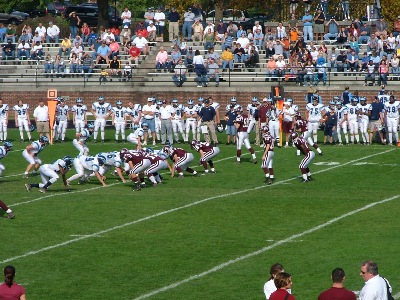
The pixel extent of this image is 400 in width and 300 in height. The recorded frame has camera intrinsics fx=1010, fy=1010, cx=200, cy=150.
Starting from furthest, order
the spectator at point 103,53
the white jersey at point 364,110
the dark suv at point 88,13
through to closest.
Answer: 1. the dark suv at point 88,13
2. the spectator at point 103,53
3. the white jersey at point 364,110

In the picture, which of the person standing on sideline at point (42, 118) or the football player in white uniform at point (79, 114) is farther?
the football player in white uniform at point (79, 114)

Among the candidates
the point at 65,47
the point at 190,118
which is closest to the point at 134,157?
the point at 190,118

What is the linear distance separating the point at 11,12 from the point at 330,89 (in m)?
28.1

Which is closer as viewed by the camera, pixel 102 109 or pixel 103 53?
pixel 102 109

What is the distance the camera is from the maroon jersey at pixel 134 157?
2375 cm

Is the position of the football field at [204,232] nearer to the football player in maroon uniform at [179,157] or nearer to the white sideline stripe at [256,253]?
Result: the white sideline stripe at [256,253]

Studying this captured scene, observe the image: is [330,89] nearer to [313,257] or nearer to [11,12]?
[313,257]

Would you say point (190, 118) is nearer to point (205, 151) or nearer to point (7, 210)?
point (205, 151)

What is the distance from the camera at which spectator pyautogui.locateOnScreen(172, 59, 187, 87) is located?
1564 inches

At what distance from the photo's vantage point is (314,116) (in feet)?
105

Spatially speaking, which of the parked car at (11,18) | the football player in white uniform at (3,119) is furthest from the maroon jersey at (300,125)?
the parked car at (11,18)

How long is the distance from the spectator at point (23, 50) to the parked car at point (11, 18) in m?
15.1

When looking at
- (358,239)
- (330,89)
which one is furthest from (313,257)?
(330,89)

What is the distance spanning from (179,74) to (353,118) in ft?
32.1
